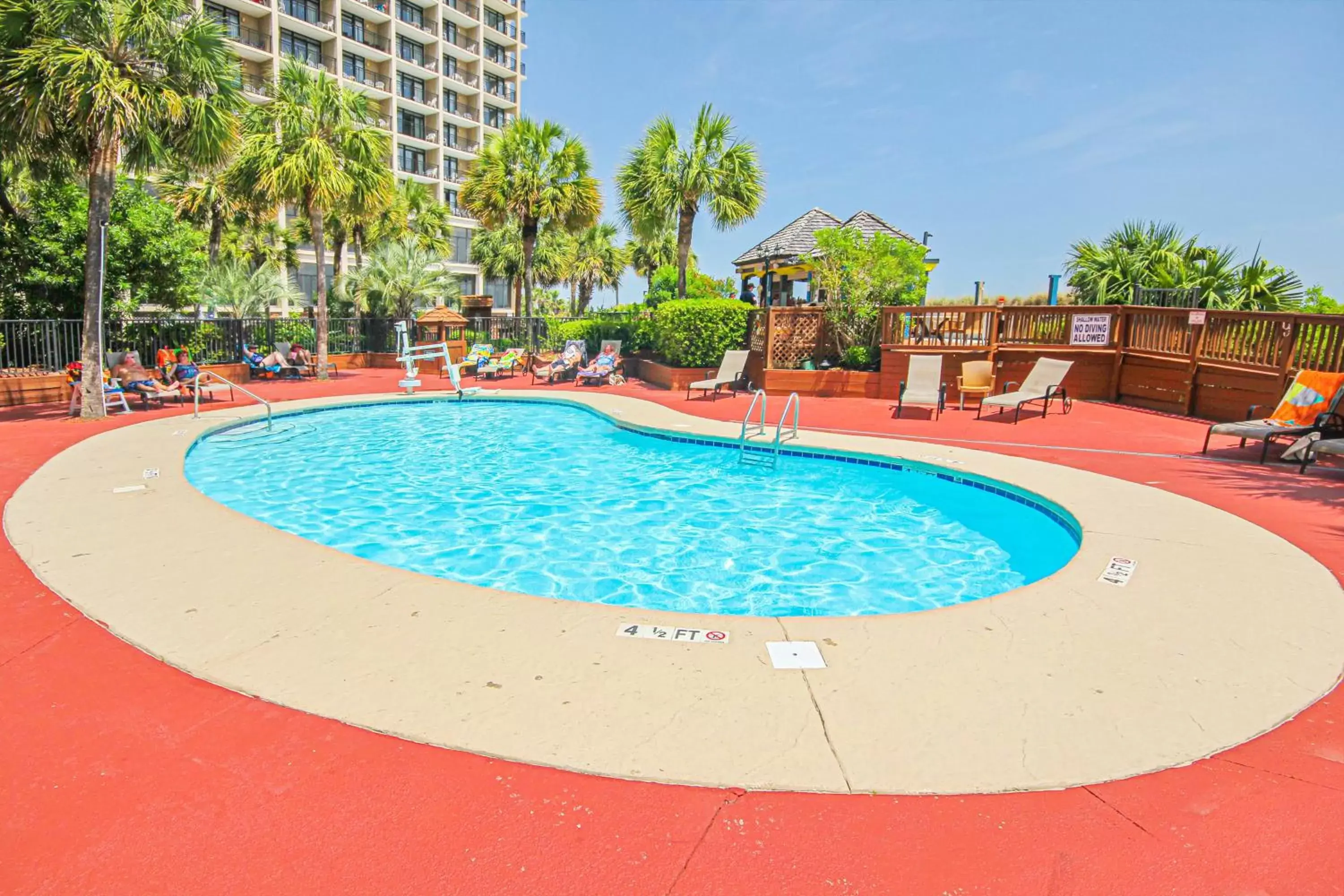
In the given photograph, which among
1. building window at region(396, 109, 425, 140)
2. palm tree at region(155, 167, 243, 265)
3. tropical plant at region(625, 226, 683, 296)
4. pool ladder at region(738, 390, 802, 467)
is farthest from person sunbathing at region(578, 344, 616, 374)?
building window at region(396, 109, 425, 140)

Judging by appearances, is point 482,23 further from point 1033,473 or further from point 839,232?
point 1033,473

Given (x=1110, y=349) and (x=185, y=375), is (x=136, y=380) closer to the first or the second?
(x=185, y=375)

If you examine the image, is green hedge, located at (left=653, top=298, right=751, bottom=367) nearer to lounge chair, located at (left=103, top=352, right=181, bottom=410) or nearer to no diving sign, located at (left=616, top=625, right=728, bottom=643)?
lounge chair, located at (left=103, top=352, right=181, bottom=410)

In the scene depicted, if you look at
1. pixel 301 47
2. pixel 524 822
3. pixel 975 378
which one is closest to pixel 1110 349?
pixel 975 378

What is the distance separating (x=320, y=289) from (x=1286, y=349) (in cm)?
1958

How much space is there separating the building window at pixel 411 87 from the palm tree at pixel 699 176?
131 ft

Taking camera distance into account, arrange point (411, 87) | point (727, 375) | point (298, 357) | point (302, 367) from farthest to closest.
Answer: point (411, 87) < point (302, 367) < point (298, 357) < point (727, 375)

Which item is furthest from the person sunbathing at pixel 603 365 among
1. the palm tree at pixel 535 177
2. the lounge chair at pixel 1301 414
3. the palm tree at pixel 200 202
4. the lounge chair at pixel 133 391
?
the palm tree at pixel 200 202

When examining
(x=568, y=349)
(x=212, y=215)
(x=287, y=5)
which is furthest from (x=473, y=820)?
(x=287, y=5)

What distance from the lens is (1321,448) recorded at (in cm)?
801

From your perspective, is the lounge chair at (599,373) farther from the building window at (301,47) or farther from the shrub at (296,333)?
the building window at (301,47)

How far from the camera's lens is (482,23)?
55.1 m

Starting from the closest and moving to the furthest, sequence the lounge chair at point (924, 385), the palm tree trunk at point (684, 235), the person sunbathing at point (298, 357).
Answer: the lounge chair at point (924, 385), the palm tree trunk at point (684, 235), the person sunbathing at point (298, 357)

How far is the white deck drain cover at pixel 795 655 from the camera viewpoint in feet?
12.0
